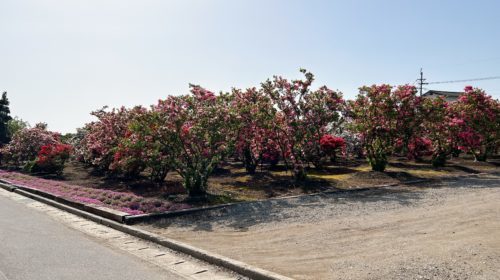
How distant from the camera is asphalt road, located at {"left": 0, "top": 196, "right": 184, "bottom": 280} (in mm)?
6055

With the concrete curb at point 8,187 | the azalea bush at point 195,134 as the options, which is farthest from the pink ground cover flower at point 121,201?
the concrete curb at point 8,187

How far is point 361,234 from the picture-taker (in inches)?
312

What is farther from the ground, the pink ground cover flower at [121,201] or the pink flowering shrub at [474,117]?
the pink flowering shrub at [474,117]

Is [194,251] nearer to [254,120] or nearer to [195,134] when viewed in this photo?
[195,134]

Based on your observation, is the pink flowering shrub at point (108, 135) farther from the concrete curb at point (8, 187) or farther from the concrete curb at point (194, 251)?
the concrete curb at point (194, 251)

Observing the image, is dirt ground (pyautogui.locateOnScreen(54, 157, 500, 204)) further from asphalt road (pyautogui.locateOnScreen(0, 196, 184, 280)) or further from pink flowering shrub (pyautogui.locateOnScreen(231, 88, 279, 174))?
asphalt road (pyautogui.locateOnScreen(0, 196, 184, 280))

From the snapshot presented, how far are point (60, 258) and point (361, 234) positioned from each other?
6209 mm

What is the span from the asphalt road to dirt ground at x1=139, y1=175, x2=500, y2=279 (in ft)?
5.13

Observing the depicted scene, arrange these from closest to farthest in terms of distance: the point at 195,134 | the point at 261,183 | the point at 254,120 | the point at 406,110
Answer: the point at 195,134
the point at 254,120
the point at 261,183
the point at 406,110

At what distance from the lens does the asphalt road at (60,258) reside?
19.9 feet

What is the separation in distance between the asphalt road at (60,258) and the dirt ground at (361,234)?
156 centimetres

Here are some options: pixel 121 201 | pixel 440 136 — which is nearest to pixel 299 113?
pixel 121 201

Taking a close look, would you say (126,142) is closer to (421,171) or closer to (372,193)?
(372,193)

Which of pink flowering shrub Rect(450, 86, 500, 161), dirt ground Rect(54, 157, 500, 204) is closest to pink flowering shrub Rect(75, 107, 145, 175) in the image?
dirt ground Rect(54, 157, 500, 204)
